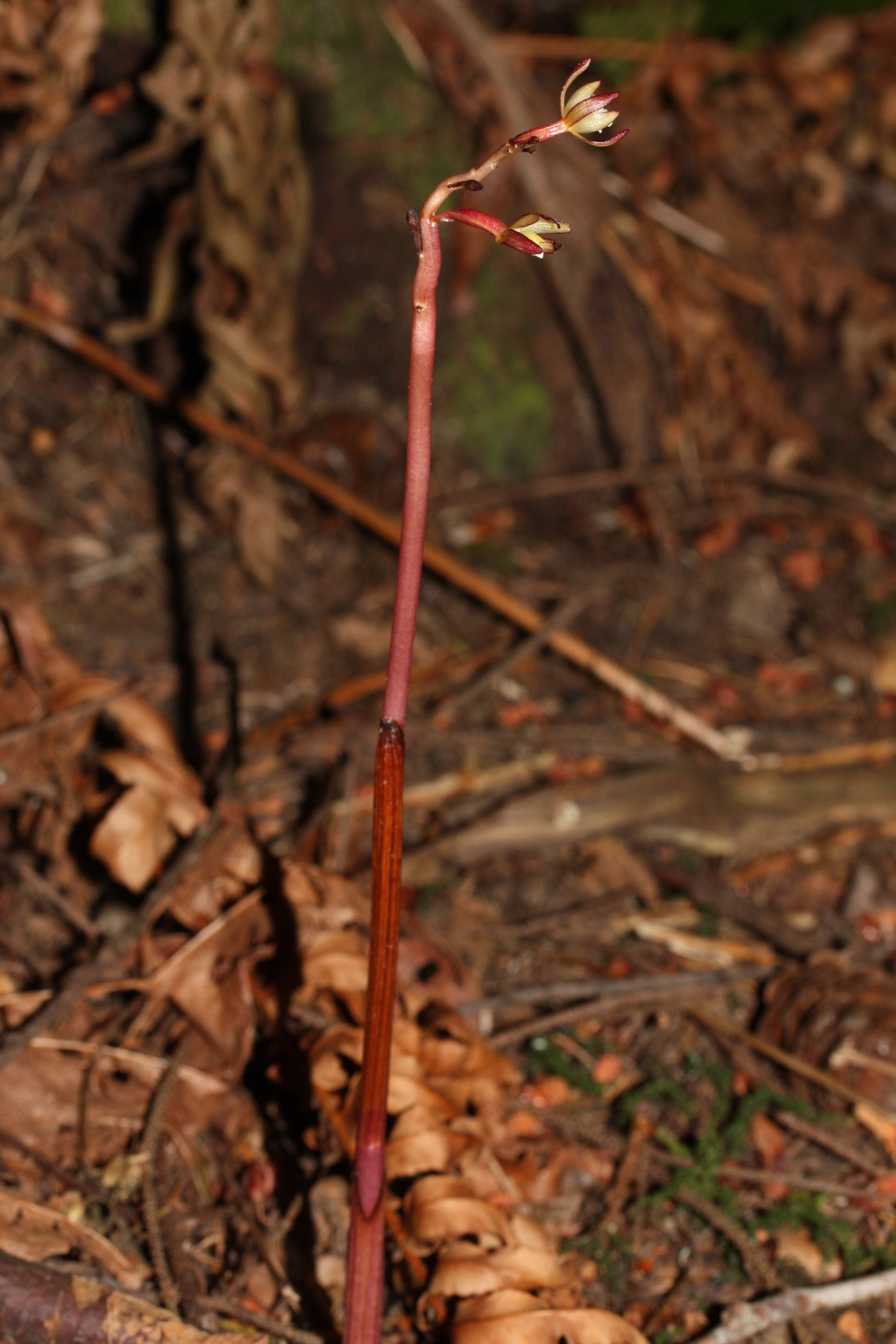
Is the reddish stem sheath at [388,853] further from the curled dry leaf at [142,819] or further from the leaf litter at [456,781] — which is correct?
the curled dry leaf at [142,819]

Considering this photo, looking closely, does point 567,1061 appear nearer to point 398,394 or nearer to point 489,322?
point 398,394

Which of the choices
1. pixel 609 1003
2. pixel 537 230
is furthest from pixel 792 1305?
pixel 537 230

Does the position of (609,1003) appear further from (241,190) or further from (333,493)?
(241,190)

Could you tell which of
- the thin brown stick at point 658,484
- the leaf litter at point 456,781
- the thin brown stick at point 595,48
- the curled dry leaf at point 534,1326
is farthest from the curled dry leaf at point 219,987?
A: the thin brown stick at point 595,48

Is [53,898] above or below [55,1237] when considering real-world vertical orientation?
above

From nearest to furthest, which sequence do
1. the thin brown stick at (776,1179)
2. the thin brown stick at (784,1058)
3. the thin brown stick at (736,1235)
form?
the thin brown stick at (736,1235) → the thin brown stick at (776,1179) → the thin brown stick at (784,1058)

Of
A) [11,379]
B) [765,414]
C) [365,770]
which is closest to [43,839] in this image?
[365,770]

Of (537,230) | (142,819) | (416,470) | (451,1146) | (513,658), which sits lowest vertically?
(451,1146)
